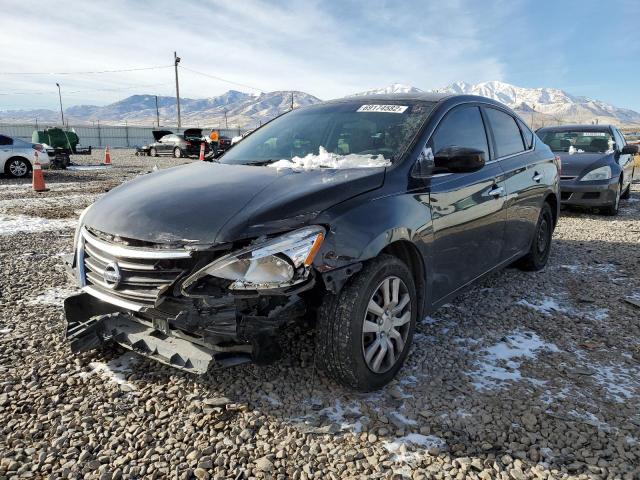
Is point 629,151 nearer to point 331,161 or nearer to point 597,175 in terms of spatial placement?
point 597,175

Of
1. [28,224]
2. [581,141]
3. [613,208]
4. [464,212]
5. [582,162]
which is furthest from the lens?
[581,141]

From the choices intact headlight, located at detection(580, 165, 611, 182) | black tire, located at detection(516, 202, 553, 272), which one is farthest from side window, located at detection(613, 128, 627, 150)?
black tire, located at detection(516, 202, 553, 272)

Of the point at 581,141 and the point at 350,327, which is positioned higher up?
the point at 581,141

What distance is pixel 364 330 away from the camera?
8.48ft

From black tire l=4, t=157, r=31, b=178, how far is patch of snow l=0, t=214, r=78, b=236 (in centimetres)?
735

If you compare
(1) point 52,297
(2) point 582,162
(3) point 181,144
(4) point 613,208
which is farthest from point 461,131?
(3) point 181,144

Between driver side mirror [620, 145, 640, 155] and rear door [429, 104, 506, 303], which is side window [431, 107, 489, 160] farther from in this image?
driver side mirror [620, 145, 640, 155]

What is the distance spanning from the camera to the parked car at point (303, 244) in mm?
2289

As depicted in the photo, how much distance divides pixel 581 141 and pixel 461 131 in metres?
7.22

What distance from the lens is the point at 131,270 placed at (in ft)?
8.17

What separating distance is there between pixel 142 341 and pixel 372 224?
1.37m

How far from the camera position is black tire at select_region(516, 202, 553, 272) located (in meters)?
4.99

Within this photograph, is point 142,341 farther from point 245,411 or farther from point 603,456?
point 603,456

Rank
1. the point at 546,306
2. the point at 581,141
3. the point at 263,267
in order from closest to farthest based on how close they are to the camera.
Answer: the point at 263,267 < the point at 546,306 < the point at 581,141
